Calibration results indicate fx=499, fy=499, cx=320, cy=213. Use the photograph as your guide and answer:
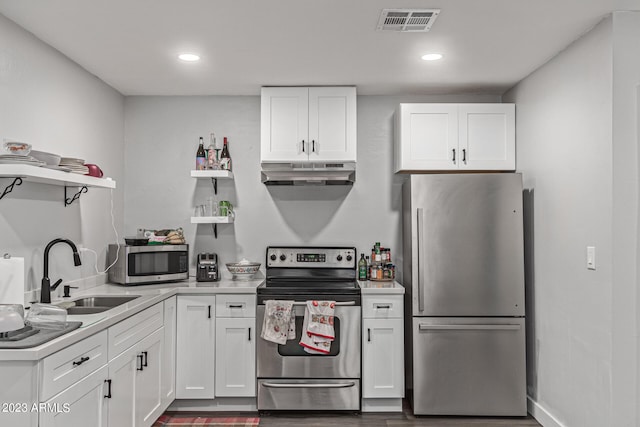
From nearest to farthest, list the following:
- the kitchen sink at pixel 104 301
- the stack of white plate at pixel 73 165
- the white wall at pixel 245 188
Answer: the stack of white plate at pixel 73 165
the kitchen sink at pixel 104 301
the white wall at pixel 245 188

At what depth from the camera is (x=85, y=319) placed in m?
2.40

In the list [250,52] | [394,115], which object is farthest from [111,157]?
[394,115]

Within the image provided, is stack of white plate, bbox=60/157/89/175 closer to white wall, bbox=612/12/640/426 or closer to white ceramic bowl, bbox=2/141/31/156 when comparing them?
white ceramic bowl, bbox=2/141/31/156

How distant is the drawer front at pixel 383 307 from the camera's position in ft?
11.7

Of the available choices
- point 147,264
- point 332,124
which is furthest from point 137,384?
point 332,124

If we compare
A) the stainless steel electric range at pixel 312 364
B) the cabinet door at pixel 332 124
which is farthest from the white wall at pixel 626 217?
the cabinet door at pixel 332 124

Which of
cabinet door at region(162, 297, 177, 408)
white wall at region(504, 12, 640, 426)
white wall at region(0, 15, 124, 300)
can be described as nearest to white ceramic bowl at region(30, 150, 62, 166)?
white wall at region(0, 15, 124, 300)

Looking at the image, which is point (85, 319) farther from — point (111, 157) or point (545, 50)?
point (545, 50)

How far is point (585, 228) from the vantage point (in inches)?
110

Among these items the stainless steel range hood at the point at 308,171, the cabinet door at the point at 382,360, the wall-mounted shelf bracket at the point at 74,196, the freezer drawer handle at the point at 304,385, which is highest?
the stainless steel range hood at the point at 308,171

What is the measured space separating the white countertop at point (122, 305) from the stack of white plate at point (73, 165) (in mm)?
803

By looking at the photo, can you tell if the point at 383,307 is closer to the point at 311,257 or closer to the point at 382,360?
→ the point at 382,360

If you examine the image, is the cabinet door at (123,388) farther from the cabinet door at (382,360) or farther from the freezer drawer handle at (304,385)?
the cabinet door at (382,360)

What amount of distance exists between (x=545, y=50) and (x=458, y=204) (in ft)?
3.66
